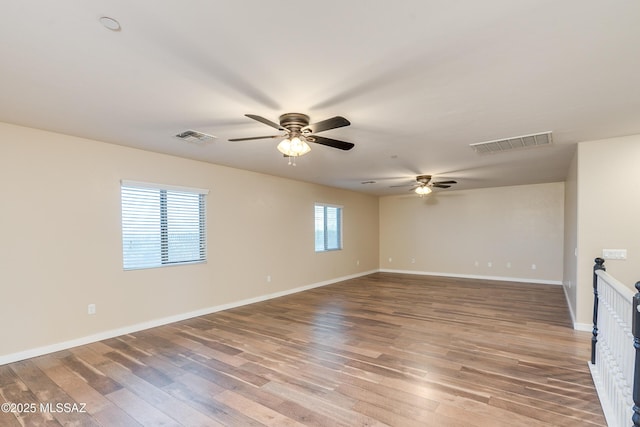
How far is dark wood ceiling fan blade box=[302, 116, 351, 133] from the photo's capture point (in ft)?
8.01

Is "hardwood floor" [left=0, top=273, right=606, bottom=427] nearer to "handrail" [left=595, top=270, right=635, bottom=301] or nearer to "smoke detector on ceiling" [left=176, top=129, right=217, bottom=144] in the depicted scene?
"handrail" [left=595, top=270, right=635, bottom=301]

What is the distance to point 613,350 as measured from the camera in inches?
92.7

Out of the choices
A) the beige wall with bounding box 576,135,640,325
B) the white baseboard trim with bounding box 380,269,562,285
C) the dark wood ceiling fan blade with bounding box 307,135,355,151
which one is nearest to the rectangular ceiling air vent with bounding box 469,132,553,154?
the beige wall with bounding box 576,135,640,325

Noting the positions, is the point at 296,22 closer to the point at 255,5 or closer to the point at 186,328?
the point at 255,5

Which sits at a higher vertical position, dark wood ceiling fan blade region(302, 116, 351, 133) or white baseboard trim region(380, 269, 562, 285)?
dark wood ceiling fan blade region(302, 116, 351, 133)

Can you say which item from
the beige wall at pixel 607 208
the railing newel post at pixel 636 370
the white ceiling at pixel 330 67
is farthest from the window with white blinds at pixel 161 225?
the beige wall at pixel 607 208

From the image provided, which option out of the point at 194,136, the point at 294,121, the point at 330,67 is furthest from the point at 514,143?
the point at 194,136

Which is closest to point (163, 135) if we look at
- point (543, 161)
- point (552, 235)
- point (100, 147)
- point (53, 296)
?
point (100, 147)

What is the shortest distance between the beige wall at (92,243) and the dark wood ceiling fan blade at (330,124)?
296cm

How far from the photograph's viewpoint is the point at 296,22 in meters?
1.69

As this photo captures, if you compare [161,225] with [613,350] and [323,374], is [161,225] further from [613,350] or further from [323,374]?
[613,350]

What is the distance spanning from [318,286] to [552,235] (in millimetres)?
5770

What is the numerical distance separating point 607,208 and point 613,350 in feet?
7.63

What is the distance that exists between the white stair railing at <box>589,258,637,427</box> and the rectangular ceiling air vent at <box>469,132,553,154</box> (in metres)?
1.61
